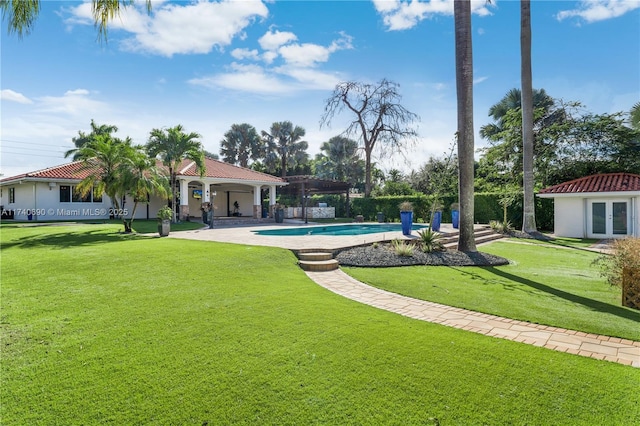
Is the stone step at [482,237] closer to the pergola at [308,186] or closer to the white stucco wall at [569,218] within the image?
the white stucco wall at [569,218]

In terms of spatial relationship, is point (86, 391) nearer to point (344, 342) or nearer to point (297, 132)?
point (344, 342)

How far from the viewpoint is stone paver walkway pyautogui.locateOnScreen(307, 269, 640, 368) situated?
427 cm

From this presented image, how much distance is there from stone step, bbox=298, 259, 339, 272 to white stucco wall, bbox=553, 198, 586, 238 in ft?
50.0

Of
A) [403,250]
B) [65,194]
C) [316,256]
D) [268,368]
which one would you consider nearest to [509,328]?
[268,368]

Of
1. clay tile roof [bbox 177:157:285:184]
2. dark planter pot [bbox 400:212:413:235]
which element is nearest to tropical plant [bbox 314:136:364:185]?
clay tile roof [bbox 177:157:285:184]

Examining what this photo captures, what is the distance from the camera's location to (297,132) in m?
43.0

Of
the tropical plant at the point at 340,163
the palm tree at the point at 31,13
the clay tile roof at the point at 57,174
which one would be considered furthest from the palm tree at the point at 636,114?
the clay tile roof at the point at 57,174

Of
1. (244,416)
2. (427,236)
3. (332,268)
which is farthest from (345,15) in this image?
(244,416)

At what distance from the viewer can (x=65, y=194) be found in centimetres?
2581

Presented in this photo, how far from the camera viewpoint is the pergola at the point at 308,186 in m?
28.2

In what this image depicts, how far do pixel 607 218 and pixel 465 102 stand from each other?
1199 centimetres

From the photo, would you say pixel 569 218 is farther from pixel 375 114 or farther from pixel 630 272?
pixel 375 114

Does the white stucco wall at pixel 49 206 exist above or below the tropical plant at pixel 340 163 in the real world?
below

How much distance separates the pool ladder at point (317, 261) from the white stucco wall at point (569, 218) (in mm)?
14926
